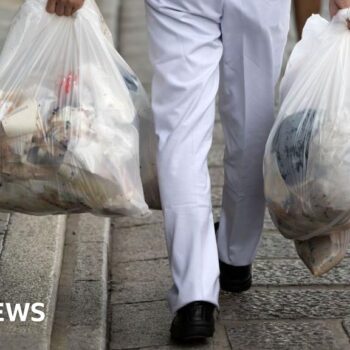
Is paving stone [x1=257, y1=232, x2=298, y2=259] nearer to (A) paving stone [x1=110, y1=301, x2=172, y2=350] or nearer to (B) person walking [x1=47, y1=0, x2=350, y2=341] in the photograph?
(A) paving stone [x1=110, y1=301, x2=172, y2=350]

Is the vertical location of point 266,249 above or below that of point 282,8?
below

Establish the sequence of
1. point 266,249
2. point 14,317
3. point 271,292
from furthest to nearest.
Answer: point 266,249, point 271,292, point 14,317

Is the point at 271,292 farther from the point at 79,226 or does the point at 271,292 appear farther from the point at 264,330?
the point at 79,226

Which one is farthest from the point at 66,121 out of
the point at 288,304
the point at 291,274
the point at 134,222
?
the point at 134,222

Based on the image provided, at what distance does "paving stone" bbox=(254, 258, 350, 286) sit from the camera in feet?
15.4

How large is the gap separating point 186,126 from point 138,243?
137 cm

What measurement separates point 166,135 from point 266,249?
4.27 feet

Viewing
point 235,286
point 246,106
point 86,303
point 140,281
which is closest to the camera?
point 246,106

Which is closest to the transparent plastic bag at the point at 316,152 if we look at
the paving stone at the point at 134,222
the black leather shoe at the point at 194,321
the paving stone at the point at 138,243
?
the black leather shoe at the point at 194,321

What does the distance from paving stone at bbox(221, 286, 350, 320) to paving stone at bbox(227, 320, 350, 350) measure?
74 millimetres

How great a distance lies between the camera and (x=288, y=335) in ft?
13.6

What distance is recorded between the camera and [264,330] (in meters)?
4.19

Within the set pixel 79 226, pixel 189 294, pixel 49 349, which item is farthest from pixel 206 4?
pixel 79 226

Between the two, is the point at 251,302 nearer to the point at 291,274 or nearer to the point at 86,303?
the point at 291,274
